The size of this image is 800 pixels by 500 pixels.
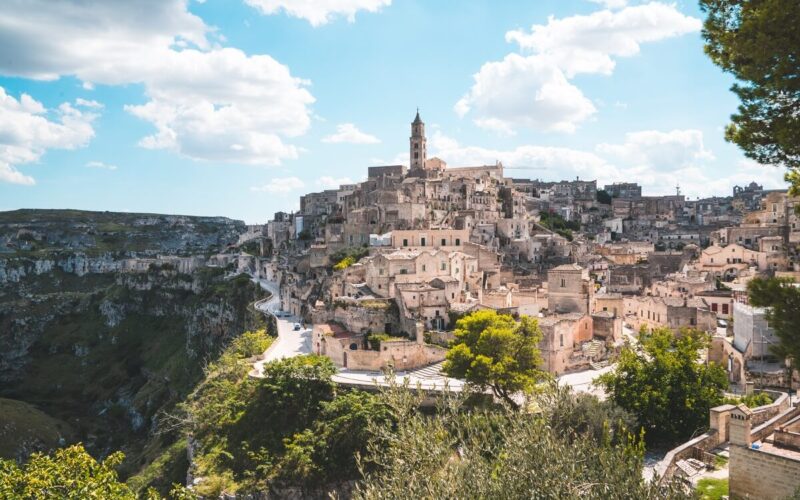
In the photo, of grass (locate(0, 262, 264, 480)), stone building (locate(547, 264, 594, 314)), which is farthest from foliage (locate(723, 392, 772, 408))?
grass (locate(0, 262, 264, 480))

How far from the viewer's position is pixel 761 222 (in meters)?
66.2

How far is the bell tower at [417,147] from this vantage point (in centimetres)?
9562

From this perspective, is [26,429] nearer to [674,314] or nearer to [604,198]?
[674,314]

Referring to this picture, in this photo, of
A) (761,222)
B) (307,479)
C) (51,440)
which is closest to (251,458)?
(307,479)

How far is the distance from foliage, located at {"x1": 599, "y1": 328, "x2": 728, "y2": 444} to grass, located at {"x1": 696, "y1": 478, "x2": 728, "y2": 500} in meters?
5.47

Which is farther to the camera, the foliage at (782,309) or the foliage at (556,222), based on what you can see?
the foliage at (556,222)

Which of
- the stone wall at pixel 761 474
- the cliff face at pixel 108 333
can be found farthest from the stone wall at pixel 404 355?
the cliff face at pixel 108 333

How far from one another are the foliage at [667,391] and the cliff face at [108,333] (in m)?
42.1

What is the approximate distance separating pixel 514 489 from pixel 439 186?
67.0m

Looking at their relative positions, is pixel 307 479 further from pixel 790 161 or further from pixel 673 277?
pixel 673 277

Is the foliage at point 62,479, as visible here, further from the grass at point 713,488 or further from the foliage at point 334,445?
the grass at point 713,488

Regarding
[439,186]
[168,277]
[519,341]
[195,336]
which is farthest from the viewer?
[168,277]

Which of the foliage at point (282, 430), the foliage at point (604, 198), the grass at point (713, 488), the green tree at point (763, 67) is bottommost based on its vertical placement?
the foliage at point (282, 430)

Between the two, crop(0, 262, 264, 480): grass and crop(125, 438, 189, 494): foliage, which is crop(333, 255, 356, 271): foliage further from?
crop(125, 438, 189, 494): foliage
